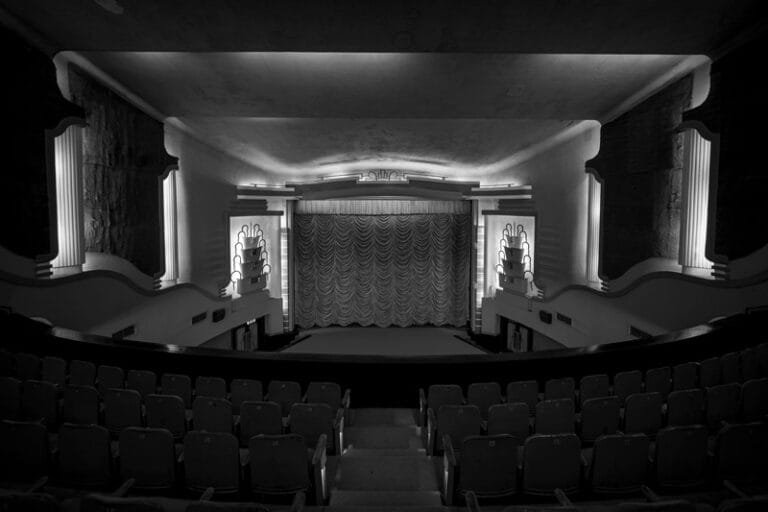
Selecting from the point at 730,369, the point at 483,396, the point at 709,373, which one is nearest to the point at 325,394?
the point at 483,396

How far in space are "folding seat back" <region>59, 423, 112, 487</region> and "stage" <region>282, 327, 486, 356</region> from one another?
9.78 metres

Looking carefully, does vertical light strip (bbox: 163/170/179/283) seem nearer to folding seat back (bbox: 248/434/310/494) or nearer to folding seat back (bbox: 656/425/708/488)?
folding seat back (bbox: 248/434/310/494)

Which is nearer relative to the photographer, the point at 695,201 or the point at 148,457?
the point at 148,457

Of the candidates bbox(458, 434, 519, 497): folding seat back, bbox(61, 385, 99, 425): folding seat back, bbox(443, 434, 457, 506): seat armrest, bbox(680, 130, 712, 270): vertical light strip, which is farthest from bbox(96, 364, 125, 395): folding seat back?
bbox(680, 130, 712, 270): vertical light strip

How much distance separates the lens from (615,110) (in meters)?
8.88

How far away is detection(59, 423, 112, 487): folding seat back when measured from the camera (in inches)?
116

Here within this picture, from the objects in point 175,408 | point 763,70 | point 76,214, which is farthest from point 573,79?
point 76,214

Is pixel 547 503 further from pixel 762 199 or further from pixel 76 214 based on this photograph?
pixel 76 214

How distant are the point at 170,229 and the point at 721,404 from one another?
958 centimetres

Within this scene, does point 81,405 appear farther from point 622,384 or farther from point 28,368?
point 622,384

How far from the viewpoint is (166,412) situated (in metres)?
3.78

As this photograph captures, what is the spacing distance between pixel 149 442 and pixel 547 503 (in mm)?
2589

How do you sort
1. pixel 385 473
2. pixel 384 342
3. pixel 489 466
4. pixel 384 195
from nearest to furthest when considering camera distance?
pixel 489 466
pixel 385 473
pixel 384 195
pixel 384 342

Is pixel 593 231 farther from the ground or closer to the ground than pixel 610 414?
farther from the ground
